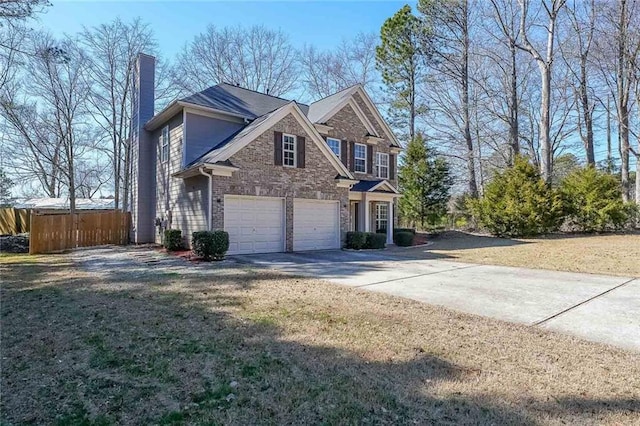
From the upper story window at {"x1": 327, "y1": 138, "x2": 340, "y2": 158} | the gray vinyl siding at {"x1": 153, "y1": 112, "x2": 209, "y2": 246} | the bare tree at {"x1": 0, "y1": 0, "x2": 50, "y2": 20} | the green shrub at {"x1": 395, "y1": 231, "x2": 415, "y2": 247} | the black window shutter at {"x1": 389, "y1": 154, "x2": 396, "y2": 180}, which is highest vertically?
the bare tree at {"x1": 0, "y1": 0, "x2": 50, "y2": 20}

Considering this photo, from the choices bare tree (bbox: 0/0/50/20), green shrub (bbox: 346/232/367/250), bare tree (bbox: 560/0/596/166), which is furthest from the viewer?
bare tree (bbox: 560/0/596/166)

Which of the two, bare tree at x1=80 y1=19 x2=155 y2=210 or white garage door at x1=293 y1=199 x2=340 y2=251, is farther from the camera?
bare tree at x1=80 y1=19 x2=155 y2=210

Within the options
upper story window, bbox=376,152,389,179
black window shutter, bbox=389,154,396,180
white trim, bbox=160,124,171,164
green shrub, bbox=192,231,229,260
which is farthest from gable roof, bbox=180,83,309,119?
black window shutter, bbox=389,154,396,180

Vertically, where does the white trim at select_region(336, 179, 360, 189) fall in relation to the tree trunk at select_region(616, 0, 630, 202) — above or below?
below

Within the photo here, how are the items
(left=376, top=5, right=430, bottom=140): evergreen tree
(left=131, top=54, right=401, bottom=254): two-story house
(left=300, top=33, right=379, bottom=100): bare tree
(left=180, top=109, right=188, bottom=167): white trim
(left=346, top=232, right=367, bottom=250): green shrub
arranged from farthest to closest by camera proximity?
(left=300, top=33, right=379, bottom=100): bare tree → (left=376, top=5, right=430, bottom=140): evergreen tree → (left=346, top=232, right=367, bottom=250): green shrub → (left=180, top=109, right=188, bottom=167): white trim → (left=131, top=54, right=401, bottom=254): two-story house

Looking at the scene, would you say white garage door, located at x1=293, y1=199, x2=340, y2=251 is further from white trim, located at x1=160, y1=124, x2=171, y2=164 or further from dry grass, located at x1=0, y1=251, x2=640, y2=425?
dry grass, located at x1=0, y1=251, x2=640, y2=425

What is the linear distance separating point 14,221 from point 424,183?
90.1 feet

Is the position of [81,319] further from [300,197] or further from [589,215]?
[589,215]

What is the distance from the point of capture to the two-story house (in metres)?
13.3

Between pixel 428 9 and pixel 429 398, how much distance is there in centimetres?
2734

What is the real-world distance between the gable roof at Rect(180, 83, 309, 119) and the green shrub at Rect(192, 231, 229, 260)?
6.04 metres

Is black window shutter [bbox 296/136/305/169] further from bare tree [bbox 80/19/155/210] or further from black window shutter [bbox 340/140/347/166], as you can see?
bare tree [bbox 80/19/155/210]

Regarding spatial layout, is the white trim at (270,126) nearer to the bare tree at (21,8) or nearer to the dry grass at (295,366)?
the bare tree at (21,8)

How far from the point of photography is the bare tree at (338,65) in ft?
103
